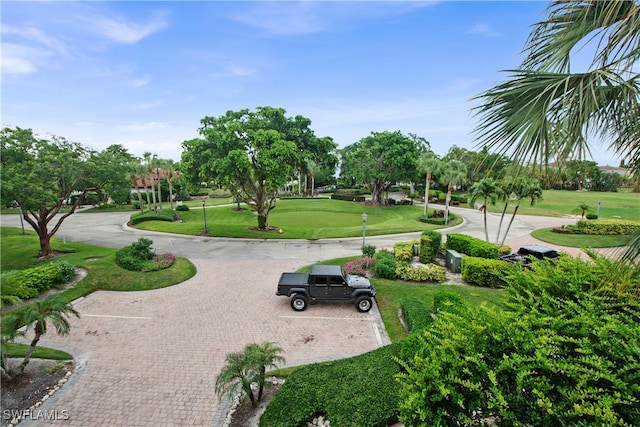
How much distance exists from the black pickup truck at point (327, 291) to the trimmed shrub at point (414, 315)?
1456mm

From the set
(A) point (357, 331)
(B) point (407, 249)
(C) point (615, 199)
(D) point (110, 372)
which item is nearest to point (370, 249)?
(B) point (407, 249)

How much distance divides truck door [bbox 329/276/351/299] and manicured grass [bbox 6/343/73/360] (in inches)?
362

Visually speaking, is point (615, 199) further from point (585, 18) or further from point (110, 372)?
point (110, 372)

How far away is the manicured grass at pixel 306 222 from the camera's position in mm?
27828

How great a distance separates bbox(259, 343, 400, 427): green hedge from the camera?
6.72 meters

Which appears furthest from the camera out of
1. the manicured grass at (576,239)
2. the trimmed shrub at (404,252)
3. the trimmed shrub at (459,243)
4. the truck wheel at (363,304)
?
the manicured grass at (576,239)

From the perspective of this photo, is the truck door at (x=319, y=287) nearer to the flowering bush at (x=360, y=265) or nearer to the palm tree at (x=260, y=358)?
the flowering bush at (x=360, y=265)

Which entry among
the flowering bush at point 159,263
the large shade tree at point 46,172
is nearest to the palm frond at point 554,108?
the flowering bush at point 159,263

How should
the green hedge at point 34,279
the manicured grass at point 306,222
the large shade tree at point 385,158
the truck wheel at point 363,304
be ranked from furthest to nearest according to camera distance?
1. the large shade tree at point 385,158
2. the manicured grass at point 306,222
3. the truck wheel at point 363,304
4. the green hedge at point 34,279

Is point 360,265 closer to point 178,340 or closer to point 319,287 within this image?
point 319,287

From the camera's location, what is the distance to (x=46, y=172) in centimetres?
1711

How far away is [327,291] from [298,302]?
1327 millimetres

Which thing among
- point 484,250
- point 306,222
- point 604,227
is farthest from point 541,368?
point 604,227

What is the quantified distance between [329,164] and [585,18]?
2345 centimetres
